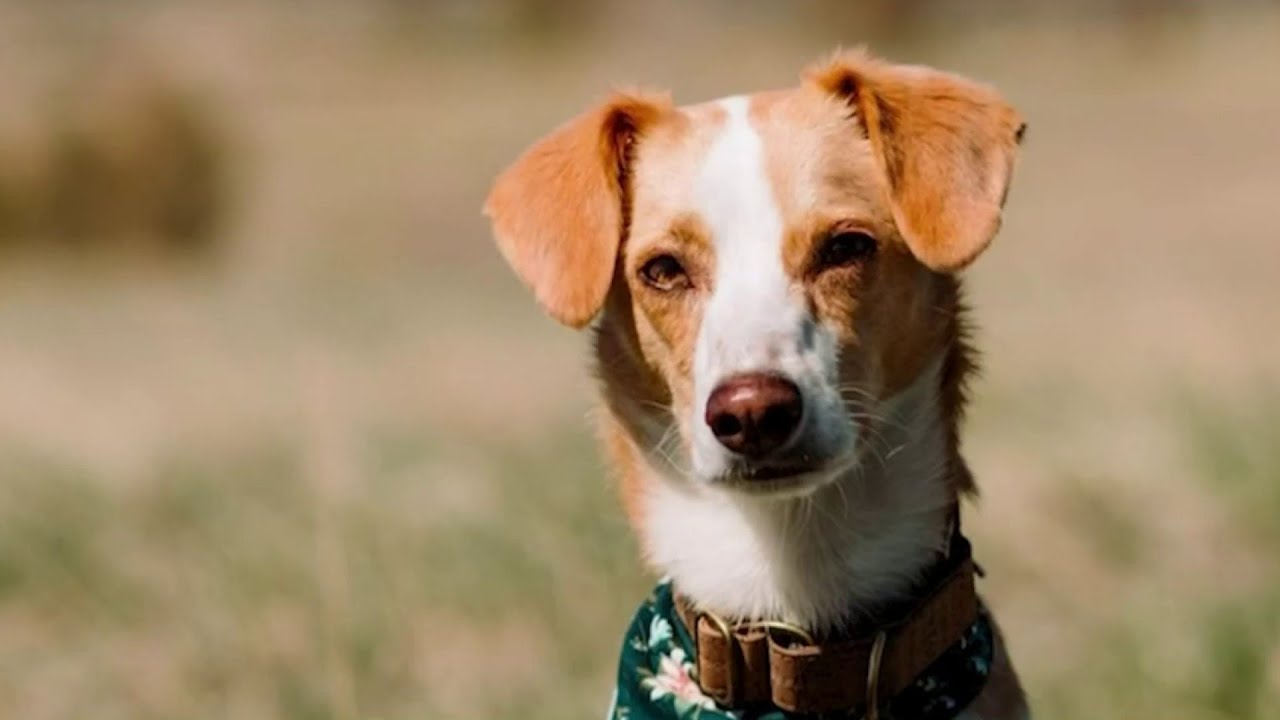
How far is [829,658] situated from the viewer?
374 cm

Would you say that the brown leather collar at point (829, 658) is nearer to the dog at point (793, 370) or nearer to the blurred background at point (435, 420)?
the dog at point (793, 370)

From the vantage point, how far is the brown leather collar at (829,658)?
375 centimetres

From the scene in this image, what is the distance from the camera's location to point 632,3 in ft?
188

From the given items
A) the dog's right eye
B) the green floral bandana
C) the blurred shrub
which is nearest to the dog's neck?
the green floral bandana

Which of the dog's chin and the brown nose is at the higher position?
the brown nose

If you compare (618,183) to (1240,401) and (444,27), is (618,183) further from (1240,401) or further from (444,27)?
(444,27)

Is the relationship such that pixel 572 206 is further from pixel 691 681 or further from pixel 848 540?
pixel 691 681

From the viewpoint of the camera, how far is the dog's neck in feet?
13.0

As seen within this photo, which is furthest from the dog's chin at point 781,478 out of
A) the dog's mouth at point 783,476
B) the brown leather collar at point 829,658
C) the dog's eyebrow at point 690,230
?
the dog's eyebrow at point 690,230

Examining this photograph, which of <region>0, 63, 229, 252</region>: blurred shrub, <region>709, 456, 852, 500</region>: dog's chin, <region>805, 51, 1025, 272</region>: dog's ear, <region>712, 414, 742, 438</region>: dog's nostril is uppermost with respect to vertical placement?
<region>805, 51, 1025, 272</region>: dog's ear

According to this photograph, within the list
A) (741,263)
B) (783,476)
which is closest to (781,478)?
(783,476)

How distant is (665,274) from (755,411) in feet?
1.76

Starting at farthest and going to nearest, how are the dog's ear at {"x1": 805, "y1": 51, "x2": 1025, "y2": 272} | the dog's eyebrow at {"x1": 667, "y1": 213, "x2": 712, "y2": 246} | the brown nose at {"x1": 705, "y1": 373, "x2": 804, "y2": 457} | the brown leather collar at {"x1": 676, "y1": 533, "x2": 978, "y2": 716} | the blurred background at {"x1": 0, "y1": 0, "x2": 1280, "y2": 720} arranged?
the blurred background at {"x1": 0, "y1": 0, "x2": 1280, "y2": 720}
the dog's eyebrow at {"x1": 667, "y1": 213, "x2": 712, "y2": 246}
the dog's ear at {"x1": 805, "y1": 51, "x2": 1025, "y2": 272}
the brown leather collar at {"x1": 676, "y1": 533, "x2": 978, "y2": 716}
the brown nose at {"x1": 705, "y1": 373, "x2": 804, "y2": 457}

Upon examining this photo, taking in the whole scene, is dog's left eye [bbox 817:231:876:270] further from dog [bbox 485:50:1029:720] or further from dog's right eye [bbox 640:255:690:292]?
dog's right eye [bbox 640:255:690:292]
